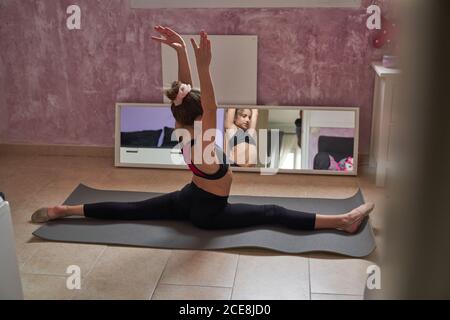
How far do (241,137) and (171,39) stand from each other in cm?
94

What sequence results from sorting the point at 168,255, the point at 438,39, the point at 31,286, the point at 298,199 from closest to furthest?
the point at 438,39 → the point at 31,286 → the point at 168,255 → the point at 298,199

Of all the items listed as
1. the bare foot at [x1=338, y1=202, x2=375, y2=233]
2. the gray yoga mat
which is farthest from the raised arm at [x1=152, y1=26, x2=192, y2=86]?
the bare foot at [x1=338, y1=202, x2=375, y2=233]

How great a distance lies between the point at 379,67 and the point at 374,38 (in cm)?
28

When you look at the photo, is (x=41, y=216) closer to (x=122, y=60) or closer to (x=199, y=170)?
(x=199, y=170)

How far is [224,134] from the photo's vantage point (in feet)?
10.9

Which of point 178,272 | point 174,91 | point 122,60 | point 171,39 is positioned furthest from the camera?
point 122,60

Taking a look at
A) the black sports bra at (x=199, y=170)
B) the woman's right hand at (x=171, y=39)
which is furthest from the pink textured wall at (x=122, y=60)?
the black sports bra at (x=199, y=170)

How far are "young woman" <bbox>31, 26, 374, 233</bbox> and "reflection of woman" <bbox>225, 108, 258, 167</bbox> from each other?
0.82m

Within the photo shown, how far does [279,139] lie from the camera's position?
10.9 feet

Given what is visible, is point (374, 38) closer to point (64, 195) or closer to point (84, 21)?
point (84, 21)

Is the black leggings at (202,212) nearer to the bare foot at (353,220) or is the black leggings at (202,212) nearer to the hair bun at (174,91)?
the bare foot at (353,220)

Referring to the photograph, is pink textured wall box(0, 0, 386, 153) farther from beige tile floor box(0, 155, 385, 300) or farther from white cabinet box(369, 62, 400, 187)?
beige tile floor box(0, 155, 385, 300)

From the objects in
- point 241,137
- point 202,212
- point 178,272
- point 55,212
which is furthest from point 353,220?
point 55,212
